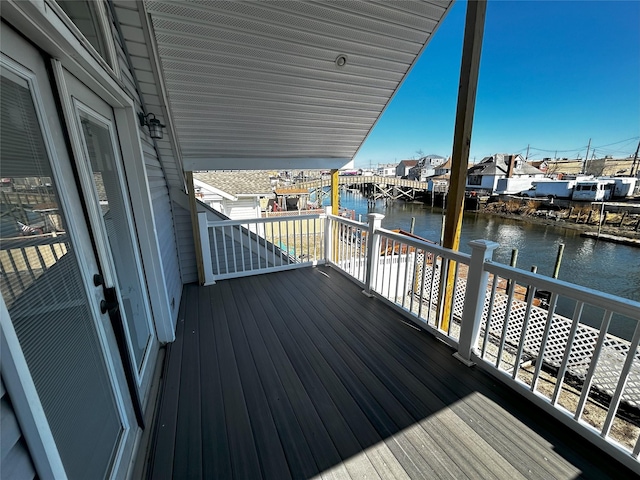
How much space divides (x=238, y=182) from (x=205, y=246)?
7.27 m

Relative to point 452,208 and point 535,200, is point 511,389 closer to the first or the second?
point 452,208

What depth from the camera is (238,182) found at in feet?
34.3

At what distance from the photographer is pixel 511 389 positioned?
76.5 inches

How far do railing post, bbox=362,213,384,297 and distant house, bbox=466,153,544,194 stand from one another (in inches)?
1250

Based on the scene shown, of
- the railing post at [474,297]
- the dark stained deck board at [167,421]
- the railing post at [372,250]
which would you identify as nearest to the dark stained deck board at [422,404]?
the railing post at [474,297]

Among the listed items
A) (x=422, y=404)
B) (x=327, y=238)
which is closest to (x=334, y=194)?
(x=327, y=238)

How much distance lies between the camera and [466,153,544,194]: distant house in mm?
29562

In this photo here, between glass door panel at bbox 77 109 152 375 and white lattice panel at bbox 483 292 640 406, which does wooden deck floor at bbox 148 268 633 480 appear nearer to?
glass door panel at bbox 77 109 152 375

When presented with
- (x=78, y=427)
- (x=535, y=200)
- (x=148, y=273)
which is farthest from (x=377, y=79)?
(x=535, y=200)

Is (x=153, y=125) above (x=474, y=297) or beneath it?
above

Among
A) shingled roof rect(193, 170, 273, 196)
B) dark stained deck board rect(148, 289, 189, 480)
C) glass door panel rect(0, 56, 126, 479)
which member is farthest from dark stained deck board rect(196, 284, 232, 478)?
A: shingled roof rect(193, 170, 273, 196)

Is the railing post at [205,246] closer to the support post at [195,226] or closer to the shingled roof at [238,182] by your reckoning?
the support post at [195,226]

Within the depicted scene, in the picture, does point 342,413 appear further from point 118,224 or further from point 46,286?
point 118,224

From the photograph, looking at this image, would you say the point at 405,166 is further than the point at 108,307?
Yes
